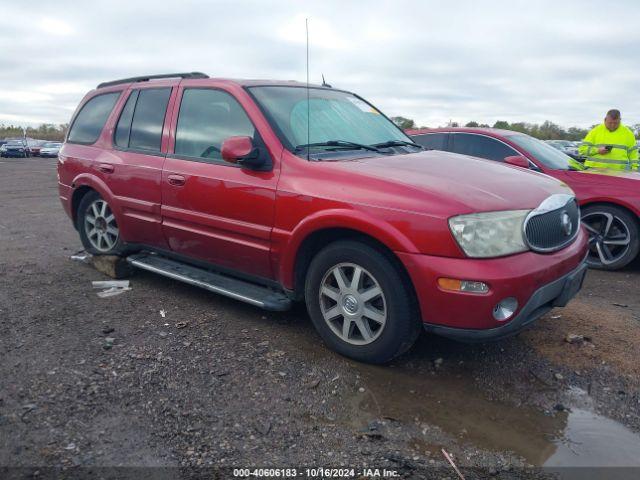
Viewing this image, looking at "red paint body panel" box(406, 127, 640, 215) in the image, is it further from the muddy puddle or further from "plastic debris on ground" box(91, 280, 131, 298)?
"plastic debris on ground" box(91, 280, 131, 298)

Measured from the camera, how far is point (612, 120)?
7730mm

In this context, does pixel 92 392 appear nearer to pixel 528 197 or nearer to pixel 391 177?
pixel 391 177

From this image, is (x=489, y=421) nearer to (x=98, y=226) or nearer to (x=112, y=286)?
(x=112, y=286)

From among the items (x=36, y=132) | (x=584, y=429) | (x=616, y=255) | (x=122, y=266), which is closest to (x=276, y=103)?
(x=122, y=266)

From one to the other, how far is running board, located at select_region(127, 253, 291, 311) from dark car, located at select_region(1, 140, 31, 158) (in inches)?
1574

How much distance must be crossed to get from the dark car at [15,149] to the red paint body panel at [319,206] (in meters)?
39.7

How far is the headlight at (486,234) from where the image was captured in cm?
306

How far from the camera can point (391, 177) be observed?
11.2ft

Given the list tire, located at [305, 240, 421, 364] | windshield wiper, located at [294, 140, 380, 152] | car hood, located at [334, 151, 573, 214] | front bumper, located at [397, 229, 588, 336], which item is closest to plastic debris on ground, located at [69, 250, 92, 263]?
windshield wiper, located at [294, 140, 380, 152]

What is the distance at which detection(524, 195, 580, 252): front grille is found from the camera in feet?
10.7

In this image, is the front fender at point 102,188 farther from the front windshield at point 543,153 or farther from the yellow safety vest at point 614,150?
the yellow safety vest at point 614,150

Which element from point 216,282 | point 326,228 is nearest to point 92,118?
point 216,282

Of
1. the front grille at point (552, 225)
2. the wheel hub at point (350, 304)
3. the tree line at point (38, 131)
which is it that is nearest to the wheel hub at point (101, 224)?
the wheel hub at point (350, 304)

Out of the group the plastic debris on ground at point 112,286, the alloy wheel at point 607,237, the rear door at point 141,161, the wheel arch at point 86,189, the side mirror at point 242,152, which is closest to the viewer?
the side mirror at point 242,152
